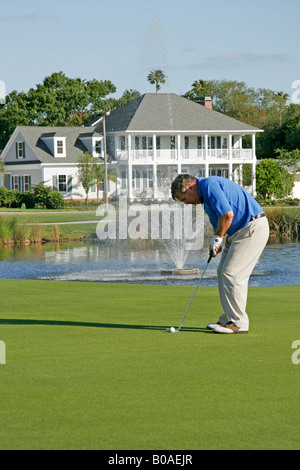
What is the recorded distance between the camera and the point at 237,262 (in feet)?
26.6

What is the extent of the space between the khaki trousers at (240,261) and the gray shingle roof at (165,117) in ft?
179

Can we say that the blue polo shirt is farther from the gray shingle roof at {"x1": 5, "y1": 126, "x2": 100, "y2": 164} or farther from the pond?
the gray shingle roof at {"x1": 5, "y1": 126, "x2": 100, "y2": 164}

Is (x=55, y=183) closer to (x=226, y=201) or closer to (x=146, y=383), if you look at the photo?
(x=226, y=201)

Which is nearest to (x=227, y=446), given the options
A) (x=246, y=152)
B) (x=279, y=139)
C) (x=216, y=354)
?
(x=216, y=354)

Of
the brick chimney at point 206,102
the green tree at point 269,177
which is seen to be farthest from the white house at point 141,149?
the brick chimney at point 206,102

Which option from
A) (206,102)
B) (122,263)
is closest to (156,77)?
(206,102)

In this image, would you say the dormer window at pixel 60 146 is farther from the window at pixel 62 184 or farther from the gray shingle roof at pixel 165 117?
the gray shingle roof at pixel 165 117

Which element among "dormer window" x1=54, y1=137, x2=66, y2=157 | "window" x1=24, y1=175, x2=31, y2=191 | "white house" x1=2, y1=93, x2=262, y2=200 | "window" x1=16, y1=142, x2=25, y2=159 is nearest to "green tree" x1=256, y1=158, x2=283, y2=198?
"white house" x1=2, y1=93, x2=262, y2=200

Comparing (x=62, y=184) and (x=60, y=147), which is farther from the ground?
(x=60, y=147)

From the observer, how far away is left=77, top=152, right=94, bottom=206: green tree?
61219 mm

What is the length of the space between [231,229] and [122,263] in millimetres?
19231

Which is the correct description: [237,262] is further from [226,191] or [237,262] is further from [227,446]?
[227,446]

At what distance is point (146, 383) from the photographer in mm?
5848
